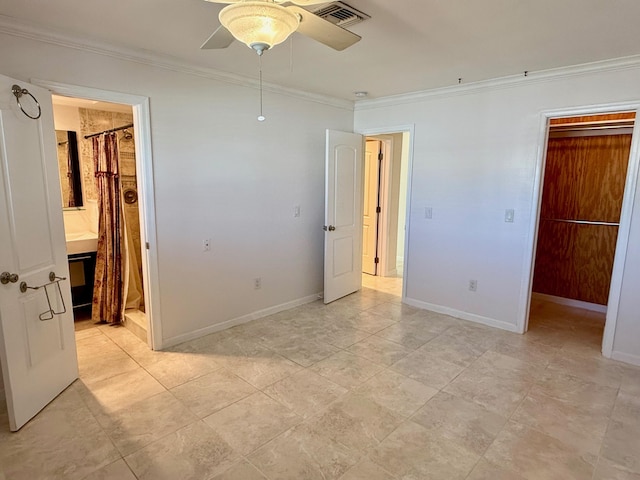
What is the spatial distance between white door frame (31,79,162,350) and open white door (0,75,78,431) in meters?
0.43

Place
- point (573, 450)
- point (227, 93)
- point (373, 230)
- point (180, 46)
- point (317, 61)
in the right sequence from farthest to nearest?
point (373, 230)
point (227, 93)
point (317, 61)
point (180, 46)
point (573, 450)

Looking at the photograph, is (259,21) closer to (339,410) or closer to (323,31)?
(323,31)

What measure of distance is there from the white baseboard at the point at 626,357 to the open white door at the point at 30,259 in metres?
4.25

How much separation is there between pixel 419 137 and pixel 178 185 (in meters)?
2.57

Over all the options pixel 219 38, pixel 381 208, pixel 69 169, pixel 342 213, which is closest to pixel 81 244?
pixel 69 169

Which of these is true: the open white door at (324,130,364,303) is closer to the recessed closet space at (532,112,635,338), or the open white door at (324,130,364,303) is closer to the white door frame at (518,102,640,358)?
the white door frame at (518,102,640,358)

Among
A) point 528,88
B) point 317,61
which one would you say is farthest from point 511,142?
point 317,61

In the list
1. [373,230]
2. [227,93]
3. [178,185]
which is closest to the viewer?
[178,185]

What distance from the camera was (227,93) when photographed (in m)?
3.39

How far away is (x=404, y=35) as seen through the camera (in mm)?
2420

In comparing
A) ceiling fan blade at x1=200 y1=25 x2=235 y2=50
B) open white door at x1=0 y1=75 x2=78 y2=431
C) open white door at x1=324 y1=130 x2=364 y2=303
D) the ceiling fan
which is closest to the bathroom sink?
open white door at x1=0 y1=75 x2=78 y2=431

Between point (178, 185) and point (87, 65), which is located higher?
point (87, 65)

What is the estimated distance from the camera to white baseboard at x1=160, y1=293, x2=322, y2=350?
10.8 feet

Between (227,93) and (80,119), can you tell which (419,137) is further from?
(80,119)
